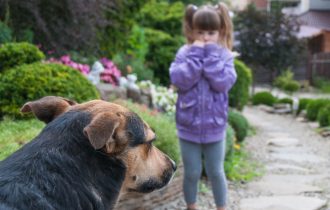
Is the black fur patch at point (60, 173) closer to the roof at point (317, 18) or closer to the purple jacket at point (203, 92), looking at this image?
the purple jacket at point (203, 92)

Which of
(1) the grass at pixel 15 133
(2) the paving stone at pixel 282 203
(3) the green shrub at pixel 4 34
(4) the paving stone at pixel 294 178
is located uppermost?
(3) the green shrub at pixel 4 34

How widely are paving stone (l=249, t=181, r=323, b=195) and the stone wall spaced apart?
140 cm

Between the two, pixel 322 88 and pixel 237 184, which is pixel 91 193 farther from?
pixel 322 88

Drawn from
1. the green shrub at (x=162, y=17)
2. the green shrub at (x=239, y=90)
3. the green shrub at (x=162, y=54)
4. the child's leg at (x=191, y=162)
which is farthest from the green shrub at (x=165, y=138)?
the green shrub at (x=162, y=17)

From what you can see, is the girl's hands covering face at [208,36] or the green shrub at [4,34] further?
the green shrub at [4,34]

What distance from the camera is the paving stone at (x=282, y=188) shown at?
712 centimetres

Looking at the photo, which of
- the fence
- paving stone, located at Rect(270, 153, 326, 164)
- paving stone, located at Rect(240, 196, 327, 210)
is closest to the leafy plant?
the fence

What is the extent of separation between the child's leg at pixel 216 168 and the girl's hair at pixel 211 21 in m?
1.04

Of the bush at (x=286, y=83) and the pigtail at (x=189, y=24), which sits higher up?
the pigtail at (x=189, y=24)

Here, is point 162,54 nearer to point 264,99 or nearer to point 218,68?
point 218,68

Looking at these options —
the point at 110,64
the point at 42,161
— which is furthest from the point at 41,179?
the point at 110,64

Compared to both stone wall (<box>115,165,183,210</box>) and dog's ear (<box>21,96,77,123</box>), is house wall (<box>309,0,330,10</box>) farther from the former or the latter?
dog's ear (<box>21,96,77,123</box>)

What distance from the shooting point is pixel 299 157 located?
10078mm

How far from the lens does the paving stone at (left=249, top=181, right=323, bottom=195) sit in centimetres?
712
